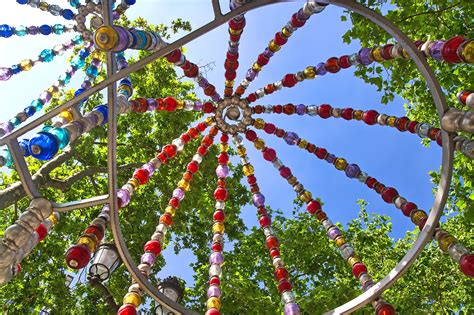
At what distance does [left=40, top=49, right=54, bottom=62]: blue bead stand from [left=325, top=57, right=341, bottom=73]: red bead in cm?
580

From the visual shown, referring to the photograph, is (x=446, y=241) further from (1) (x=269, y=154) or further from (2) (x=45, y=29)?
(2) (x=45, y=29)

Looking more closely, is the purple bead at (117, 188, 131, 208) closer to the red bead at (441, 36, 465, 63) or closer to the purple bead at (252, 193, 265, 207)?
the purple bead at (252, 193, 265, 207)

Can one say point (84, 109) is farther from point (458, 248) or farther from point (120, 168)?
point (458, 248)

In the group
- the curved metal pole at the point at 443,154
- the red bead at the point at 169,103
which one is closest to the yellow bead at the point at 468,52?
the curved metal pole at the point at 443,154

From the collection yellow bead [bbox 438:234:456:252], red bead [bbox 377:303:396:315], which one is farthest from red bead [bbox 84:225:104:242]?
yellow bead [bbox 438:234:456:252]

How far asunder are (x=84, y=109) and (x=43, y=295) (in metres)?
5.34

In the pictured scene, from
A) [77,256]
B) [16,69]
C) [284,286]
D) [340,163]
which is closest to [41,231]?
[77,256]

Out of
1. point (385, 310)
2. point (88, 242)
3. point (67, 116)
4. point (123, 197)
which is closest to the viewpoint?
point (88, 242)

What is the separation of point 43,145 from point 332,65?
15.4 ft

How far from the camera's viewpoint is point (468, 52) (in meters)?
3.67

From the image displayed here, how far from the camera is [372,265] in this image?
14.3m

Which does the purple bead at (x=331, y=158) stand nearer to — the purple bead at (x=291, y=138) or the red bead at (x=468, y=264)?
the purple bead at (x=291, y=138)

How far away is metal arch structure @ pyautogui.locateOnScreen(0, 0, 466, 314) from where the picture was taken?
353 cm

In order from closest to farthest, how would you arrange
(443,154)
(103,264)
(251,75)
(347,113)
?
(443,154) → (103,264) → (347,113) → (251,75)
